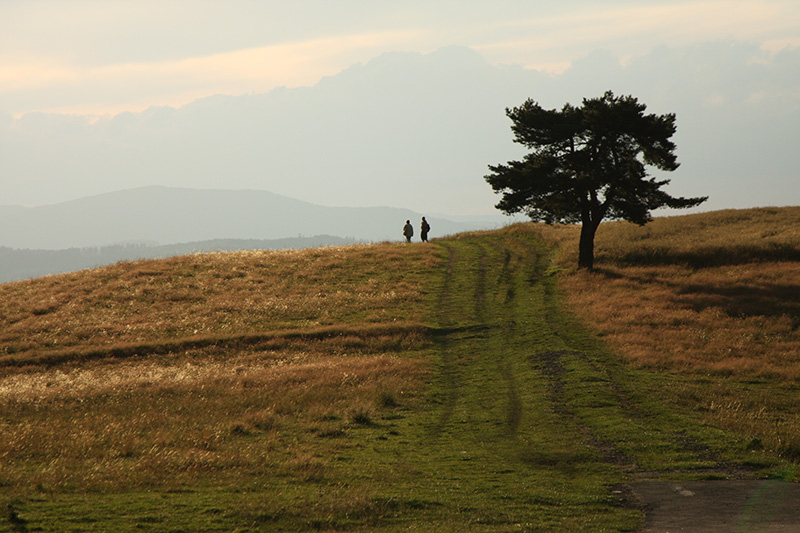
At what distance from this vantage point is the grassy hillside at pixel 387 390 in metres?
13.4

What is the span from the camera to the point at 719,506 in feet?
42.1

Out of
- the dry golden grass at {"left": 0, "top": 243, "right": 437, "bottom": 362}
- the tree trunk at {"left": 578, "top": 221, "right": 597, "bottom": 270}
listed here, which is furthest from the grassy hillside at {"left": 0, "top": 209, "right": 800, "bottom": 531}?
the tree trunk at {"left": 578, "top": 221, "right": 597, "bottom": 270}

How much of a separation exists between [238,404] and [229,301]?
20.7 m

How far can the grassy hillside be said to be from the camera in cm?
1344

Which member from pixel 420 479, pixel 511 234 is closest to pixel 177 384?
pixel 420 479

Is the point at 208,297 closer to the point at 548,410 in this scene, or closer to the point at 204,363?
the point at 204,363

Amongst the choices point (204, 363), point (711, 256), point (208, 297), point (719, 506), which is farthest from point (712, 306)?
point (208, 297)

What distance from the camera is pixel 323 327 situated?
3691 cm

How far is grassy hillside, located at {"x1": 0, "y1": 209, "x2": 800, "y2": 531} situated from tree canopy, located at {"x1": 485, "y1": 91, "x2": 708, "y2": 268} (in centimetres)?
452

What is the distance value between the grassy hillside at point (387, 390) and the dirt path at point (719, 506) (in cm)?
55

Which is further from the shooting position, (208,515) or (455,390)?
(455,390)

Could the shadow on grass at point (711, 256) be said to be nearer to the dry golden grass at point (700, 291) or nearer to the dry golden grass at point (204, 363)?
the dry golden grass at point (700, 291)

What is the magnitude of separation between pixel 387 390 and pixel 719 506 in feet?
45.7

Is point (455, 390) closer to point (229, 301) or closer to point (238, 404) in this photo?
point (238, 404)
